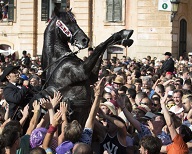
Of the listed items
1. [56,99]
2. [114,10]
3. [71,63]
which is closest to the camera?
[56,99]

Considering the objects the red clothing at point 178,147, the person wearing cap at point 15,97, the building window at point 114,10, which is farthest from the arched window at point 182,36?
the red clothing at point 178,147

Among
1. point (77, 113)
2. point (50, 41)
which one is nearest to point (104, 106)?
point (77, 113)

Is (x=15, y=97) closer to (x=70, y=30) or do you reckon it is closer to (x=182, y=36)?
(x=70, y=30)

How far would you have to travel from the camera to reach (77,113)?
8.40 m

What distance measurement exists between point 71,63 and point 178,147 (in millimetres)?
2050

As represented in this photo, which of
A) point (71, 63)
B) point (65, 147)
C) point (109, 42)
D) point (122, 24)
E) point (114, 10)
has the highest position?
point (114, 10)

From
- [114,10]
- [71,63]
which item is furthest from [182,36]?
[71,63]

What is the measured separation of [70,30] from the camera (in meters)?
8.62

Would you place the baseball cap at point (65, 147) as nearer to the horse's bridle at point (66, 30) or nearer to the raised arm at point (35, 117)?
the raised arm at point (35, 117)

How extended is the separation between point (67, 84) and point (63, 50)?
0.67 metres

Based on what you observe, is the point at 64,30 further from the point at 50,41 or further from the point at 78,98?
the point at 78,98

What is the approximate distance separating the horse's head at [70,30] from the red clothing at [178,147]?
204 cm

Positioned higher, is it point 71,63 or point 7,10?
point 7,10

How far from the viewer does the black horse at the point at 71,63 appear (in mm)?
8148
